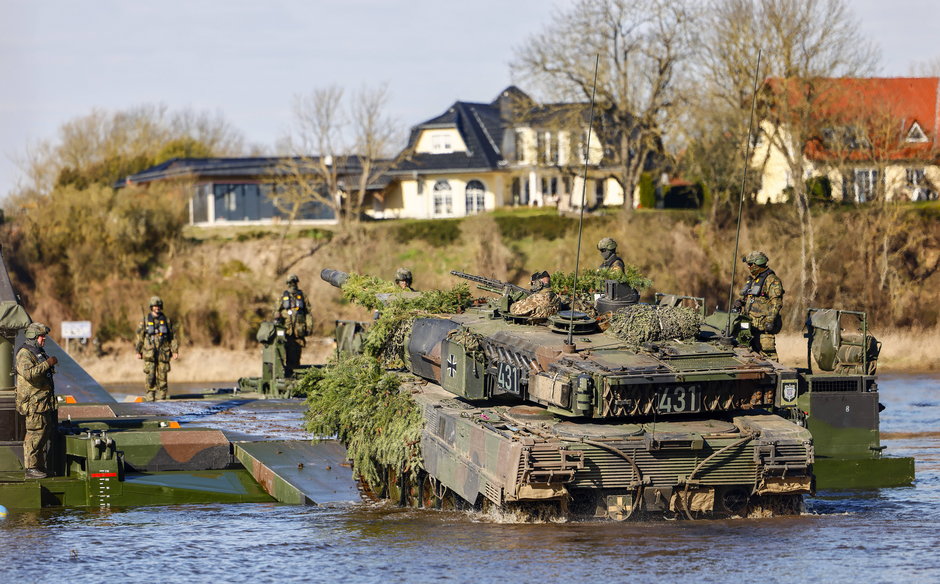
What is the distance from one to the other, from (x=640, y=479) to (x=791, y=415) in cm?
267

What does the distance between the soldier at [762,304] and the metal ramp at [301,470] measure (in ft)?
18.9

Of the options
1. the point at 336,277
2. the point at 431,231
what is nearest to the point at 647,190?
the point at 431,231

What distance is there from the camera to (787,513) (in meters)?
15.7

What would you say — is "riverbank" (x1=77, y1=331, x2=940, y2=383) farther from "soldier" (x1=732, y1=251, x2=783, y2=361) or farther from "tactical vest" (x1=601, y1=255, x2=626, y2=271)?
"soldier" (x1=732, y1=251, x2=783, y2=361)

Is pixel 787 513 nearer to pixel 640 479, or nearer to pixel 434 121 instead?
pixel 640 479

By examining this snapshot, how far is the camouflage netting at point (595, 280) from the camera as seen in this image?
19281 mm

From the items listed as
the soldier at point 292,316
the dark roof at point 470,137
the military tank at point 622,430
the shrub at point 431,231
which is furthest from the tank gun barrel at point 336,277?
the dark roof at point 470,137

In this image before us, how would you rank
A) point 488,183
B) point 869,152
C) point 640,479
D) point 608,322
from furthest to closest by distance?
point 488,183
point 869,152
point 608,322
point 640,479

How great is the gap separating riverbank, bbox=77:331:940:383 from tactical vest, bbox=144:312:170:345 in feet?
41.2

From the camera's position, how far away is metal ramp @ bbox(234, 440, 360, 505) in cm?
1827

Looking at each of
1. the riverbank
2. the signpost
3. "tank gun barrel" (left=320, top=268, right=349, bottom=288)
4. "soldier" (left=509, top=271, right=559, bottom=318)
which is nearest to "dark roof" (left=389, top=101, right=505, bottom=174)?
the riverbank

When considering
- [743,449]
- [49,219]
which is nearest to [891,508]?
[743,449]

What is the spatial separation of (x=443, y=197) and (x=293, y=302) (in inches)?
1600

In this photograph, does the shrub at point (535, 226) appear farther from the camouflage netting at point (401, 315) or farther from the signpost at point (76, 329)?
the camouflage netting at point (401, 315)
